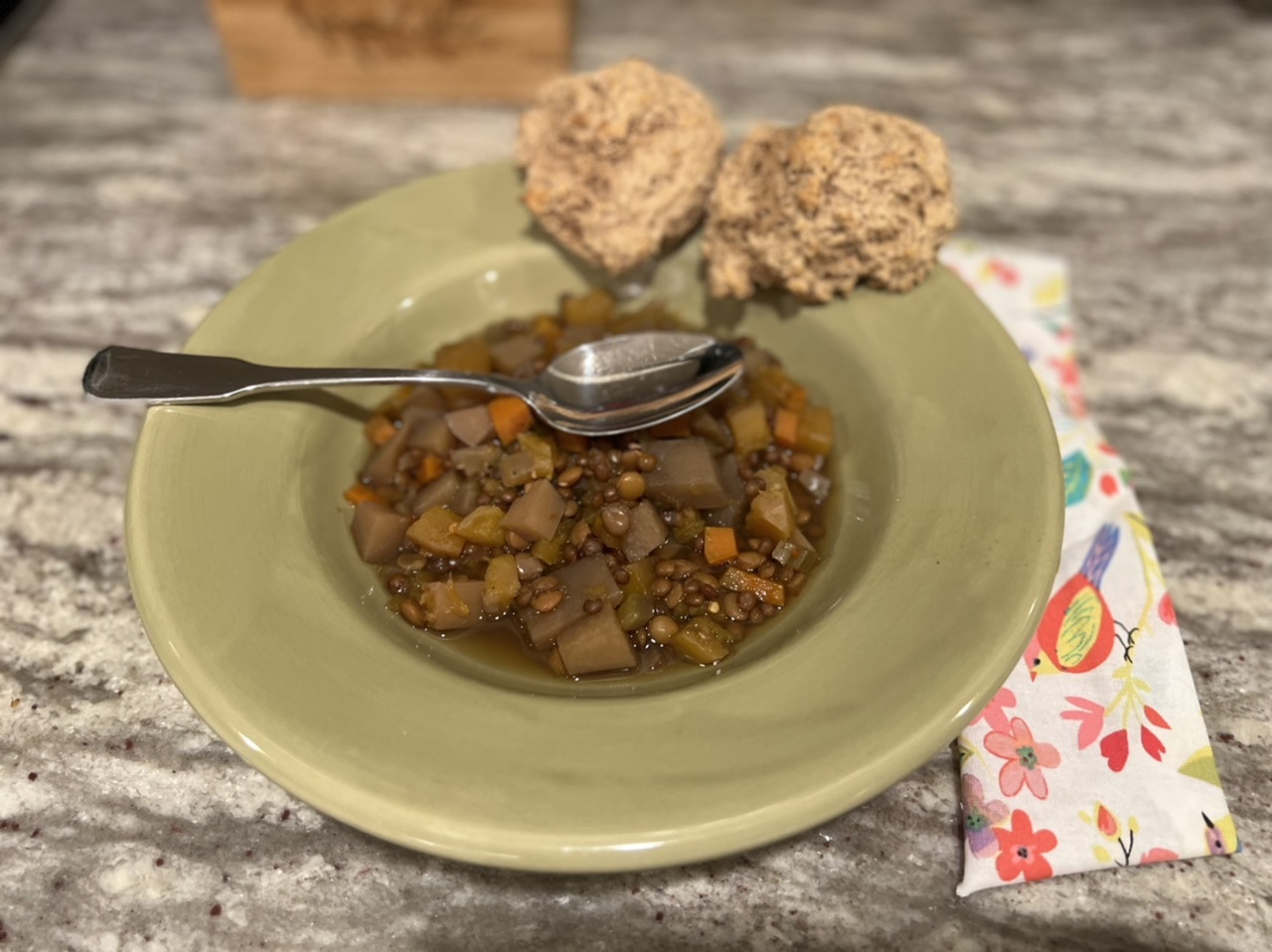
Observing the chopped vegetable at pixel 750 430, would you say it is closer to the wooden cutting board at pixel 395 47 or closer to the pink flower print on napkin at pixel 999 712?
the pink flower print on napkin at pixel 999 712

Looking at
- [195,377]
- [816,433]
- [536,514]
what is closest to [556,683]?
[536,514]

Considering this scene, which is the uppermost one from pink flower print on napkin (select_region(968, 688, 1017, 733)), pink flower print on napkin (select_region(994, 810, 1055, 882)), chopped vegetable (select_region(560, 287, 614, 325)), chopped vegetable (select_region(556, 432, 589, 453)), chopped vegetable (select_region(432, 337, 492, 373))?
chopped vegetable (select_region(560, 287, 614, 325))

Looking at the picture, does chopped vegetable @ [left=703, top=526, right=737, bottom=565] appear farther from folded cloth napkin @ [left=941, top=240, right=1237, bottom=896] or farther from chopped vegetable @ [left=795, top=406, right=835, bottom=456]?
folded cloth napkin @ [left=941, top=240, right=1237, bottom=896]

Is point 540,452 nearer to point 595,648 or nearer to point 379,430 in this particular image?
point 379,430

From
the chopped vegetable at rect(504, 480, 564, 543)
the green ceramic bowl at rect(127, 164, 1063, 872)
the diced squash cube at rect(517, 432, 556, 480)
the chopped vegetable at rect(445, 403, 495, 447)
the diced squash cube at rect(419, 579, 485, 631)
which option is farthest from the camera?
the chopped vegetable at rect(445, 403, 495, 447)

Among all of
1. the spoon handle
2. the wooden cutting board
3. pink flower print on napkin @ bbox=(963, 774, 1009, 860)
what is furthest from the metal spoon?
the wooden cutting board
